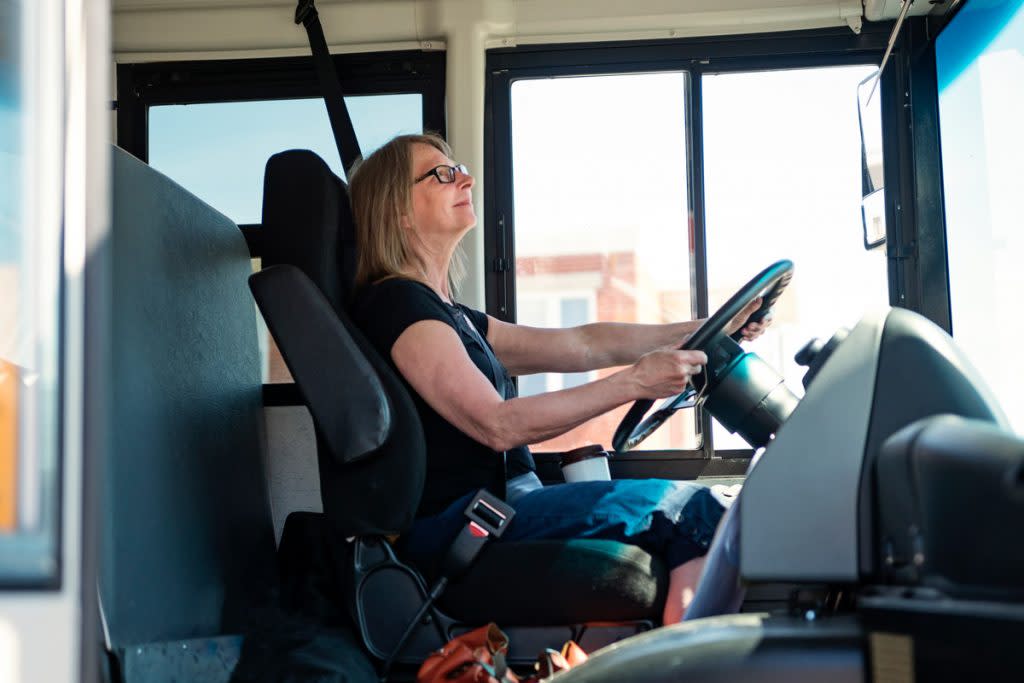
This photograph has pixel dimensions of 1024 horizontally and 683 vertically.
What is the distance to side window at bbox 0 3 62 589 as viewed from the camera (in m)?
1.02

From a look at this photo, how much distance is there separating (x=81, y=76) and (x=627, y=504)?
3.79 feet

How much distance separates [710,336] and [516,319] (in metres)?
1.14

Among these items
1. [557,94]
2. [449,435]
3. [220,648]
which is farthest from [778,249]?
[220,648]

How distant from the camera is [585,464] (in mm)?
2500

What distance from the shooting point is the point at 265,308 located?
6.40 ft

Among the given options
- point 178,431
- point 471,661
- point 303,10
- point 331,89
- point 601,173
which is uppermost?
point 303,10

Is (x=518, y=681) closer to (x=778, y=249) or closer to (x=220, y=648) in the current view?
(x=220, y=648)

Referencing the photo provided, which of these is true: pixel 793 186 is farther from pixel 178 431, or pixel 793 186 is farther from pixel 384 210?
pixel 178 431

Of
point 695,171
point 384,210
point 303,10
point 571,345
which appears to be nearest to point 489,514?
point 384,210

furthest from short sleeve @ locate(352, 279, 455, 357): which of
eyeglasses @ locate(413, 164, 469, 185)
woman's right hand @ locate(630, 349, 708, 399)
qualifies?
woman's right hand @ locate(630, 349, 708, 399)

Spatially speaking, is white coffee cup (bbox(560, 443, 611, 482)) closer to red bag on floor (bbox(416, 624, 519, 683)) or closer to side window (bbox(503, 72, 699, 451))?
side window (bbox(503, 72, 699, 451))

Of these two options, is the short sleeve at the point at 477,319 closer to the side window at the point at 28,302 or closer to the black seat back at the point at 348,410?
the black seat back at the point at 348,410

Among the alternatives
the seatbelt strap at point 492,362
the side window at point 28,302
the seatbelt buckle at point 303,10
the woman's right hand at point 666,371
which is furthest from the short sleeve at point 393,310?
the side window at point 28,302

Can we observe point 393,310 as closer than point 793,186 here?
Yes
